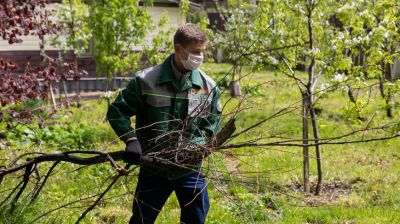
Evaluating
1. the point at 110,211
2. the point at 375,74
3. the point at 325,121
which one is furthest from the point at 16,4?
the point at 325,121

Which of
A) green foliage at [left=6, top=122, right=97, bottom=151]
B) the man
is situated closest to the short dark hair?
the man

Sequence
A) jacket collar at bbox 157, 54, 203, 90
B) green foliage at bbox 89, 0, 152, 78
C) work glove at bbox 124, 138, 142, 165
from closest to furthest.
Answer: work glove at bbox 124, 138, 142, 165
jacket collar at bbox 157, 54, 203, 90
green foliage at bbox 89, 0, 152, 78

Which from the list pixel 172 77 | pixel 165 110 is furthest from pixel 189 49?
pixel 165 110

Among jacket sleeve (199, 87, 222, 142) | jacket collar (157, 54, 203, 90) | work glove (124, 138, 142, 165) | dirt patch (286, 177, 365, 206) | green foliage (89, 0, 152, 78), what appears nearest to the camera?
work glove (124, 138, 142, 165)

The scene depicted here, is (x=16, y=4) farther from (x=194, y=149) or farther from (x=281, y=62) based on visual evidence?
(x=194, y=149)

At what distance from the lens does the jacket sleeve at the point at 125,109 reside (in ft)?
11.3

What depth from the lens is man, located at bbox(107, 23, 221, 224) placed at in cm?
352

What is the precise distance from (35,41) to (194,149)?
46.9ft

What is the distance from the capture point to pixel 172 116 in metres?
3.57

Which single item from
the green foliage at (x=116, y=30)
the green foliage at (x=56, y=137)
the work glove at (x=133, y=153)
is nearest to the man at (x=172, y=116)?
the work glove at (x=133, y=153)

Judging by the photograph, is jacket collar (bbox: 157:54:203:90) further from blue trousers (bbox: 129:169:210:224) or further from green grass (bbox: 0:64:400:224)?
blue trousers (bbox: 129:169:210:224)

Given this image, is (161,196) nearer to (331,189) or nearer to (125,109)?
(125,109)

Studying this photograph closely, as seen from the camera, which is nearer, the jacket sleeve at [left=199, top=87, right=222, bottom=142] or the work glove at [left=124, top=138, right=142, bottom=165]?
the work glove at [left=124, top=138, right=142, bottom=165]

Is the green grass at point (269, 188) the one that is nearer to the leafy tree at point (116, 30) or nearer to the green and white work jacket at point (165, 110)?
the green and white work jacket at point (165, 110)
